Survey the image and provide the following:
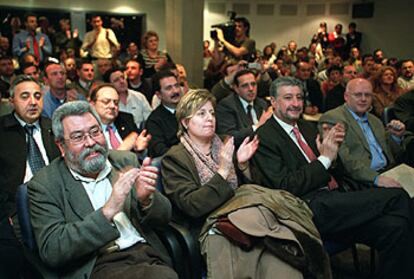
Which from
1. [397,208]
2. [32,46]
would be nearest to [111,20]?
[32,46]

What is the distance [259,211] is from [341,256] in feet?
4.71

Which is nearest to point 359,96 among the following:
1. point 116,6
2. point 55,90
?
point 55,90

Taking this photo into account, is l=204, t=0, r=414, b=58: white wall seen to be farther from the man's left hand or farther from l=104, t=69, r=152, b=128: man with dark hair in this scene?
the man's left hand

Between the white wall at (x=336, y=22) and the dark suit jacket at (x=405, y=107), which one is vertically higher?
the white wall at (x=336, y=22)

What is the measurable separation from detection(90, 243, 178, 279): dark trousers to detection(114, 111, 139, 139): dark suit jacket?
1480mm

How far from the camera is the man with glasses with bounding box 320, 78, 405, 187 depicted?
115 inches

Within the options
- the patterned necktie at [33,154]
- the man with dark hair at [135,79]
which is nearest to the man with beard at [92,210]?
the patterned necktie at [33,154]

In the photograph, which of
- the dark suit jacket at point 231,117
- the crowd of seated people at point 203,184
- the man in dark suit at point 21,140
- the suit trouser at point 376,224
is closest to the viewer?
the crowd of seated people at point 203,184

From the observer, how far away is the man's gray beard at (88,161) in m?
1.90

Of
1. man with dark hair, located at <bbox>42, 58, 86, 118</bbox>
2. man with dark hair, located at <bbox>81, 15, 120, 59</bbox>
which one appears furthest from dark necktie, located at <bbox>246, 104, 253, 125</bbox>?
man with dark hair, located at <bbox>81, 15, 120, 59</bbox>

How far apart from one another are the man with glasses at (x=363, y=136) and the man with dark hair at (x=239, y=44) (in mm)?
2768

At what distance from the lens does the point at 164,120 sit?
133 inches

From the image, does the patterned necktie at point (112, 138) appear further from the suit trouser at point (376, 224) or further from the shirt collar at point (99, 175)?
the suit trouser at point (376, 224)

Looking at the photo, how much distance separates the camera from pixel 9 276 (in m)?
1.76
